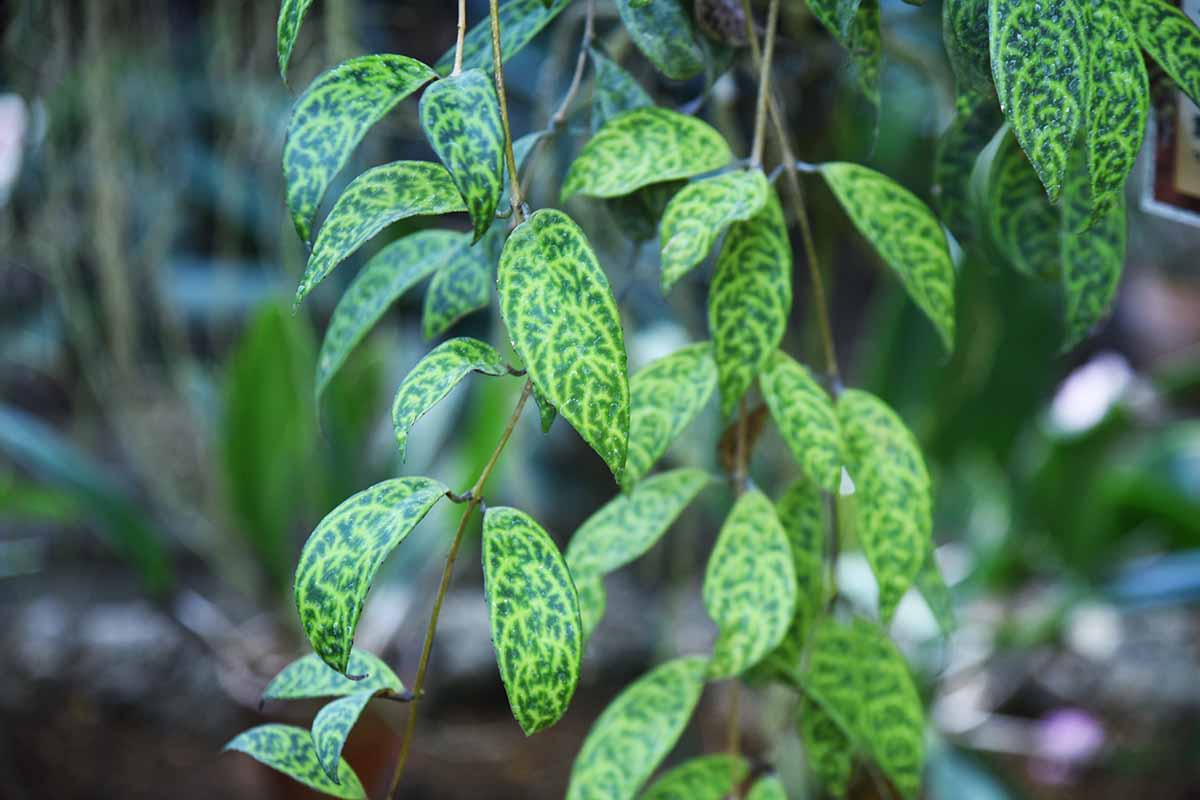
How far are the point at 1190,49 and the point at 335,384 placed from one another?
109cm

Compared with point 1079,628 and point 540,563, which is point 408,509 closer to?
point 540,563

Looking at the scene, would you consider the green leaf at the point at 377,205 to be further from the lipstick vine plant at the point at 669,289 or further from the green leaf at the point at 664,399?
the green leaf at the point at 664,399

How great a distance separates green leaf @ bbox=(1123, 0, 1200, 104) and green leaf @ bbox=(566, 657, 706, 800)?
26 cm

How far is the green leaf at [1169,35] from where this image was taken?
1.18 ft

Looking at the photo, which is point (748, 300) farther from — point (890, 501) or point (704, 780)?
point (704, 780)

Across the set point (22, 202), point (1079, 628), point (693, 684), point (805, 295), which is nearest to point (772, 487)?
point (805, 295)

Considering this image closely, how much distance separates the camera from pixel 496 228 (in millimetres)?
443

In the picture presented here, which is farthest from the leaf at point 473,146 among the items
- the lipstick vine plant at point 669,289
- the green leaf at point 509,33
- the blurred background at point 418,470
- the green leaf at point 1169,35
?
the blurred background at point 418,470

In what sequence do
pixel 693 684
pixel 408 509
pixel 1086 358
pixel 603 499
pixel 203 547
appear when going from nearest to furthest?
pixel 408 509
pixel 693 684
pixel 203 547
pixel 603 499
pixel 1086 358

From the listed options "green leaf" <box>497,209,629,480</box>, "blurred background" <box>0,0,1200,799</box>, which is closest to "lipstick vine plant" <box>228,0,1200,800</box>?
"green leaf" <box>497,209,629,480</box>

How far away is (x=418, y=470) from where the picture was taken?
1.37m

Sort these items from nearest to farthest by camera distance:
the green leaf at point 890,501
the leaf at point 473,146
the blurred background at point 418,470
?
1. the leaf at point 473,146
2. the green leaf at point 890,501
3. the blurred background at point 418,470

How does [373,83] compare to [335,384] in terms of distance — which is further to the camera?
[335,384]

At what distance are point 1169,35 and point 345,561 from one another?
0.30 meters
